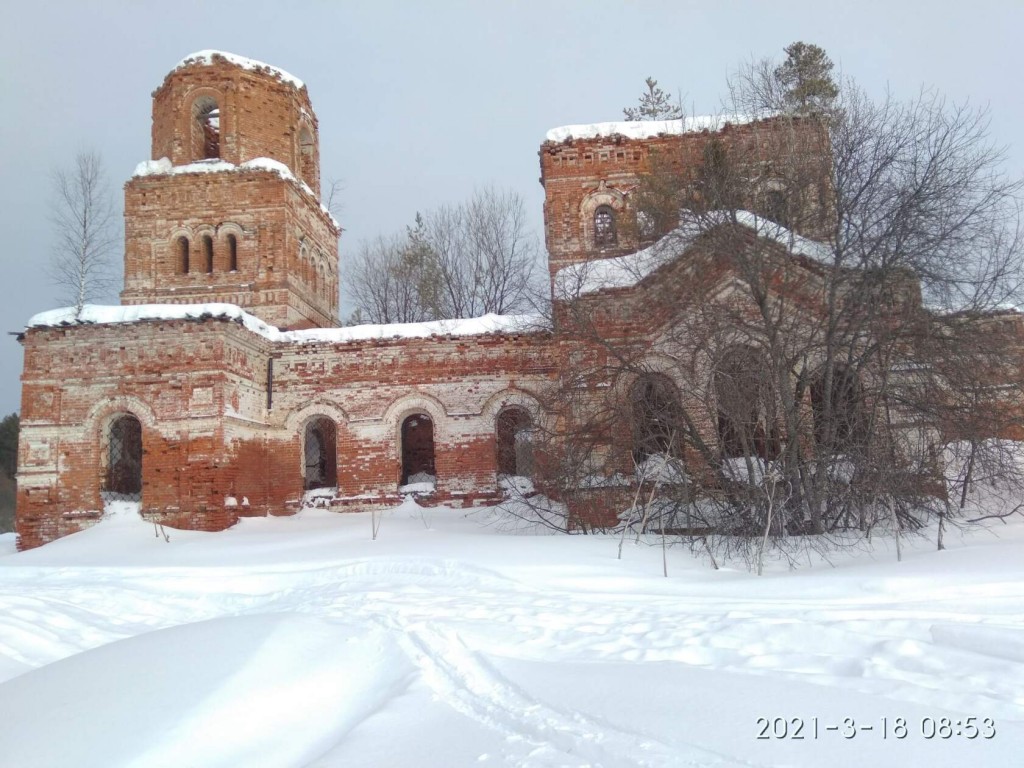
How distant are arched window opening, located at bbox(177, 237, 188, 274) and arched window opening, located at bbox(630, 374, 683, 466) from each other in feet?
45.5

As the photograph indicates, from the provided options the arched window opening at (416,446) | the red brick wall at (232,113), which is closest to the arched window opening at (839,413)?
the arched window opening at (416,446)

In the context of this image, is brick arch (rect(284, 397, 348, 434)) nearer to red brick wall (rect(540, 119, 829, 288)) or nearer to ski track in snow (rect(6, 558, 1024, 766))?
ski track in snow (rect(6, 558, 1024, 766))

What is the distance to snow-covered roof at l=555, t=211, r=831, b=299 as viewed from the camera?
11.1m

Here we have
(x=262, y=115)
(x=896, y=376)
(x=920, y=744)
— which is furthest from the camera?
(x=262, y=115)

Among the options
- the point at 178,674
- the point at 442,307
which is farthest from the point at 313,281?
the point at 178,674

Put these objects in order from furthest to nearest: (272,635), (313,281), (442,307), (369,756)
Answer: (442,307), (313,281), (272,635), (369,756)

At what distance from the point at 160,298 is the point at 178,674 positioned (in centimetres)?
1687

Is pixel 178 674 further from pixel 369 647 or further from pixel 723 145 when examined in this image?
pixel 723 145

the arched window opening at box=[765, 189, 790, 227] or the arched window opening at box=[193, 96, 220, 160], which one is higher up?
the arched window opening at box=[193, 96, 220, 160]

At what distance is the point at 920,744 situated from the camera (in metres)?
3.22

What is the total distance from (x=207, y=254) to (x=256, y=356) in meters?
5.67

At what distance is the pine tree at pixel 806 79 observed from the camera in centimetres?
1330

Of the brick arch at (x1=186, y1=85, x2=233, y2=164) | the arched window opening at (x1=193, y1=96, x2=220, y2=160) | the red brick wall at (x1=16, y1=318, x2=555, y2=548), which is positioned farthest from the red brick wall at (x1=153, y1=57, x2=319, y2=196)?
the red brick wall at (x1=16, y1=318, x2=555, y2=548)

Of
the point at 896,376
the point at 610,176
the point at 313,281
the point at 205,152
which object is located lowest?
the point at 896,376
